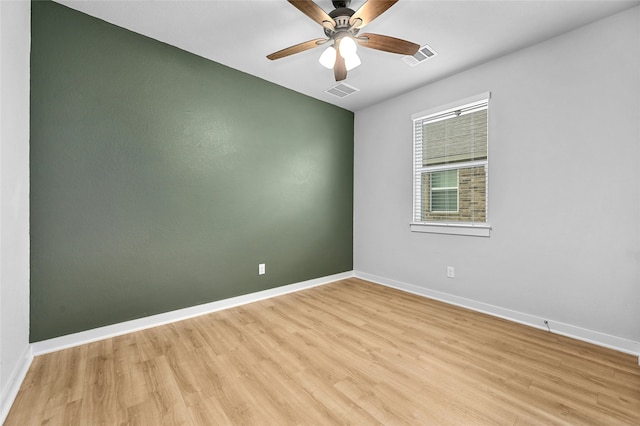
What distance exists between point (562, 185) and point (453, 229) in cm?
107

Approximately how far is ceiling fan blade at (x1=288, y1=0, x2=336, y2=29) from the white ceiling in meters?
0.28

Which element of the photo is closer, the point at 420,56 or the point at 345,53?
the point at 345,53

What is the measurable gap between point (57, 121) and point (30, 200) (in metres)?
0.65

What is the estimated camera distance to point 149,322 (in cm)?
251

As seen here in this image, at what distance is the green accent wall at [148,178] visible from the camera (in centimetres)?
208

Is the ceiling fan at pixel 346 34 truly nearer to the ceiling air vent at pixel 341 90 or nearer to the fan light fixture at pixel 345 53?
the fan light fixture at pixel 345 53

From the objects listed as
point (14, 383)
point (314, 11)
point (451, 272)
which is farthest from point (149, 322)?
point (451, 272)

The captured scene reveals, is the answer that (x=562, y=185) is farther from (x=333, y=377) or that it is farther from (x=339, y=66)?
(x=333, y=377)

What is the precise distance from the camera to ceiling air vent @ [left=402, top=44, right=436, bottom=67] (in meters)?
2.62

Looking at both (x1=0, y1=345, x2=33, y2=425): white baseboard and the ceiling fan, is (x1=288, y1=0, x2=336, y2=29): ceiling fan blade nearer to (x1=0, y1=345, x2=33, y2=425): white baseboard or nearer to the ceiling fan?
the ceiling fan

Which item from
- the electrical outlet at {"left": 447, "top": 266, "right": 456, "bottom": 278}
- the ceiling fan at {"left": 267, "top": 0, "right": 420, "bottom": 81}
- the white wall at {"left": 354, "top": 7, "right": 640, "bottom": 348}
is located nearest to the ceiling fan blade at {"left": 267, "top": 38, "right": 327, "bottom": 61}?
the ceiling fan at {"left": 267, "top": 0, "right": 420, "bottom": 81}

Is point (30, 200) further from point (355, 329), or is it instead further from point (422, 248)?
point (422, 248)

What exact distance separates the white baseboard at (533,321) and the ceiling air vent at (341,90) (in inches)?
107

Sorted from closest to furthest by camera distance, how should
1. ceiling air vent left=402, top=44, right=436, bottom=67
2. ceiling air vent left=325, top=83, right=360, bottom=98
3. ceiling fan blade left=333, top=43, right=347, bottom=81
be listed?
1. ceiling fan blade left=333, top=43, right=347, bottom=81
2. ceiling air vent left=402, top=44, right=436, bottom=67
3. ceiling air vent left=325, top=83, right=360, bottom=98
